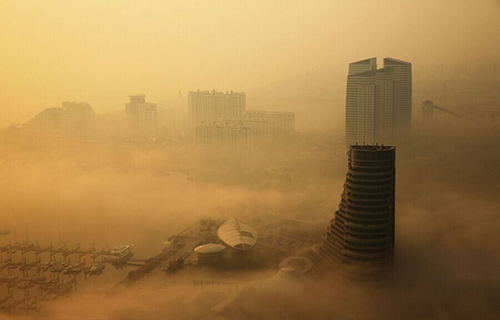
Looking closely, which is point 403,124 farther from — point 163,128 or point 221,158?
point 163,128

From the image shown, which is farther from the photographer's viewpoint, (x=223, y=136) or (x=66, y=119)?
(x=223, y=136)

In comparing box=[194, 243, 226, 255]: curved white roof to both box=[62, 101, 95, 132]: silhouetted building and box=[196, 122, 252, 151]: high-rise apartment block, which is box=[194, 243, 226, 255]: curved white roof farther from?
box=[62, 101, 95, 132]: silhouetted building

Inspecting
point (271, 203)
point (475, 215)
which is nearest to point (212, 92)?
point (271, 203)

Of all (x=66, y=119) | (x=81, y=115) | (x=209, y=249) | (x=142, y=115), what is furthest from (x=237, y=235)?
(x=66, y=119)

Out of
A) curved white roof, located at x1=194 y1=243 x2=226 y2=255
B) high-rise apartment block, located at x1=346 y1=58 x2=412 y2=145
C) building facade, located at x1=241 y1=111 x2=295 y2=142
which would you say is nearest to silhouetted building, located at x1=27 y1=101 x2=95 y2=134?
building facade, located at x1=241 y1=111 x2=295 y2=142

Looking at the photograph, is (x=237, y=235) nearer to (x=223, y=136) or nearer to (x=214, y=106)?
(x=223, y=136)

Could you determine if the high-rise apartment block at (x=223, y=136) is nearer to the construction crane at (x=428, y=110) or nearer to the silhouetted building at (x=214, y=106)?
the silhouetted building at (x=214, y=106)

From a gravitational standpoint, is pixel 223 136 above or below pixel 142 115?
below
